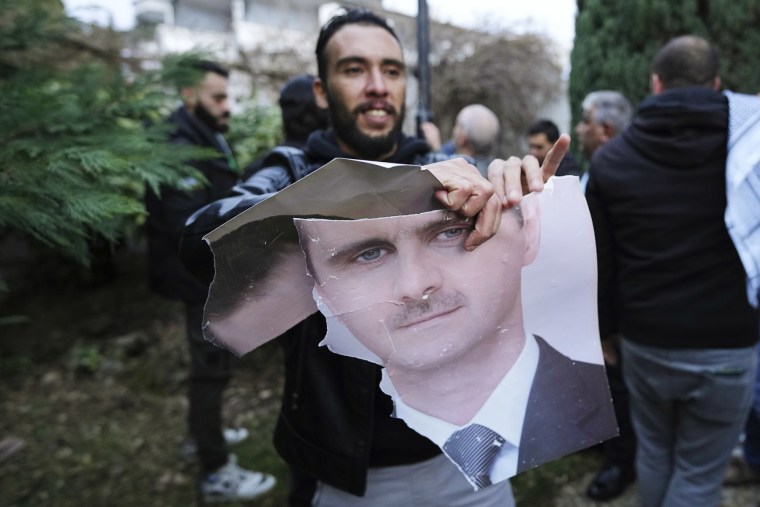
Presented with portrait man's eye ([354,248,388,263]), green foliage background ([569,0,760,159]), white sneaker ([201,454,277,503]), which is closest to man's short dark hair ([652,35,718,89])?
portrait man's eye ([354,248,388,263])

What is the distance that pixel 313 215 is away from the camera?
803mm

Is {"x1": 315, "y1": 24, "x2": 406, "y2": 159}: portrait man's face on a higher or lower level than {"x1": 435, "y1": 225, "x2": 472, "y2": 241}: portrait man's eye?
higher

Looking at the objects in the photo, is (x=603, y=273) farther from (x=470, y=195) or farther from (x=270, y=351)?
(x=270, y=351)

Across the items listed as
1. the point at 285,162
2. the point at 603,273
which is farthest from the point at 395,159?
the point at 603,273

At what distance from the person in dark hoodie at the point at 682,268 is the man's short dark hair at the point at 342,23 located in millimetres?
1091

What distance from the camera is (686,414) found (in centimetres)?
193

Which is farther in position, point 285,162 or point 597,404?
point 285,162

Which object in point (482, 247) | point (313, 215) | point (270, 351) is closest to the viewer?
point (313, 215)

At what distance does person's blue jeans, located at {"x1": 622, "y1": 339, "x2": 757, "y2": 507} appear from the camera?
1823 mm

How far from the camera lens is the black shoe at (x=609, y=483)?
104 inches

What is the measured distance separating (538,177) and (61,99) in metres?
1.31

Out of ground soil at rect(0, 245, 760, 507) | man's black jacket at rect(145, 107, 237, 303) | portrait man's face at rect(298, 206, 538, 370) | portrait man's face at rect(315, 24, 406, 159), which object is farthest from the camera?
ground soil at rect(0, 245, 760, 507)

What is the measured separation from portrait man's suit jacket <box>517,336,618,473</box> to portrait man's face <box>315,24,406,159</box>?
0.70 meters

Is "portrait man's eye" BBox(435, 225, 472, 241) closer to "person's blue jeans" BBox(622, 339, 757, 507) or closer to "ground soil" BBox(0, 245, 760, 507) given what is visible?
"person's blue jeans" BBox(622, 339, 757, 507)
